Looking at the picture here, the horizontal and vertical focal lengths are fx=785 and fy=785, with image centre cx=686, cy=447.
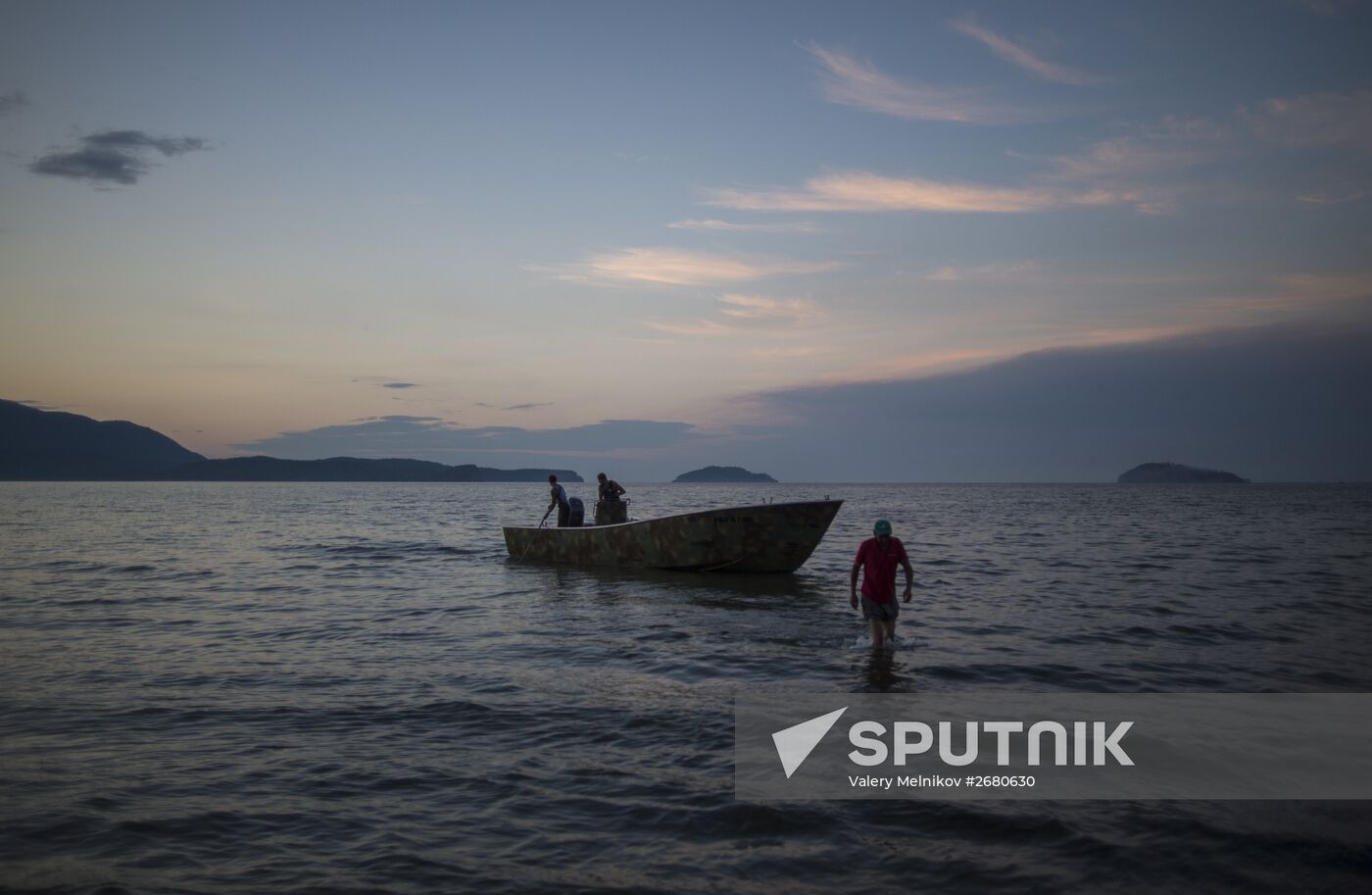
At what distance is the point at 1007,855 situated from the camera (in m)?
5.27

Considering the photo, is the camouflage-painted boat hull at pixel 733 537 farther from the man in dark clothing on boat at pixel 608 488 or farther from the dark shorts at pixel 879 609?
the dark shorts at pixel 879 609

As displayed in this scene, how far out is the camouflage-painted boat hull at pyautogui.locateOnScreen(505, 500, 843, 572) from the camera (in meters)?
20.4

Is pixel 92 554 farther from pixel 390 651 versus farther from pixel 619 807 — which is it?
pixel 619 807

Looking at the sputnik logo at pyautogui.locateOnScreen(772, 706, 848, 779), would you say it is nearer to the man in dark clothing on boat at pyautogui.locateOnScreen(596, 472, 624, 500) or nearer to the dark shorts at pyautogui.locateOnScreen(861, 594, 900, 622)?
the dark shorts at pyautogui.locateOnScreen(861, 594, 900, 622)

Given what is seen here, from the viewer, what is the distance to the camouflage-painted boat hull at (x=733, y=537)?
20.4 m

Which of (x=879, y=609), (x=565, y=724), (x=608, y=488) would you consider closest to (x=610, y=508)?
(x=608, y=488)

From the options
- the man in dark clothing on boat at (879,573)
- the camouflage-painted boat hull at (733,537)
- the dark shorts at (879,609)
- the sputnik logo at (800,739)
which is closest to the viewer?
the sputnik logo at (800,739)

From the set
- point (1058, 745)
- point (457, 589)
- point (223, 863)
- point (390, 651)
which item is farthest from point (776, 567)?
point (223, 863)

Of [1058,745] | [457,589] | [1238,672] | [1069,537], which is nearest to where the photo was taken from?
[1058,745]

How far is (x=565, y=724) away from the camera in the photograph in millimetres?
8148

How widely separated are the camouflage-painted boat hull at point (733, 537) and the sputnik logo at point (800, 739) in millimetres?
11862

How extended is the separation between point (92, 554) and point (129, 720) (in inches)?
988
